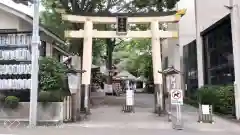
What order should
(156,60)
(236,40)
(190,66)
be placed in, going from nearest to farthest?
(236,40)
(156,60)
(190,66)

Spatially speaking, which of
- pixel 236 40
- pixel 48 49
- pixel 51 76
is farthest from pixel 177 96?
pixel 48 49

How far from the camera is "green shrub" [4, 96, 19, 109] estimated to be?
37.6 feet

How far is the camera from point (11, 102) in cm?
1145

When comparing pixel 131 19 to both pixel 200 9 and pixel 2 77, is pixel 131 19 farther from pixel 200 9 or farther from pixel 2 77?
pixel 2 77

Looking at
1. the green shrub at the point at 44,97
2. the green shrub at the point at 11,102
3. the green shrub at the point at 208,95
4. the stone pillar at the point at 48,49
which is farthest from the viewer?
the stone pillar at the point at 48,49

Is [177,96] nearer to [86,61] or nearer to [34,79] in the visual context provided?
[34,79]

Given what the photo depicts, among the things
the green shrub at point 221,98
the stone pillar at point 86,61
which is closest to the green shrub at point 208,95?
the green shrub at point 221,98

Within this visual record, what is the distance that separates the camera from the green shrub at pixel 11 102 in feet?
37.6

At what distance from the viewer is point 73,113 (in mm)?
12227

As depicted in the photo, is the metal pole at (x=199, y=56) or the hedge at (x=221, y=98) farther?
the metal pole at (x=199, y=56)

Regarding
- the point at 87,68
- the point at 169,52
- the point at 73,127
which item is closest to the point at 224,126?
the point at 73,127

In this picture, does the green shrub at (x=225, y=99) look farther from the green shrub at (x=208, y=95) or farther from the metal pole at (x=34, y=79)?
the metal pole at (x=34, y=79)

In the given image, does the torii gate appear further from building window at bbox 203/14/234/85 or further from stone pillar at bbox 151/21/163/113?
building window at bbox 203/14/234/85

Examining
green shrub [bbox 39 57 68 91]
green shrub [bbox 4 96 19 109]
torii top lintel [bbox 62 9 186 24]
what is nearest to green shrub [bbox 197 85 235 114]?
torii top lintel [bbox 62 9 186 24]
